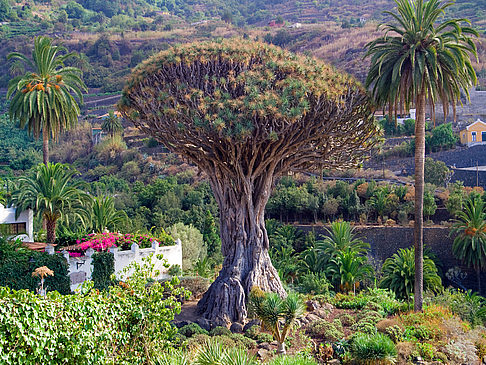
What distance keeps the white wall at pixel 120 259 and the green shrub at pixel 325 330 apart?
498 centimetres

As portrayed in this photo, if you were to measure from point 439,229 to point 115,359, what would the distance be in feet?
78.3

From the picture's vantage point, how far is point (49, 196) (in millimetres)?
21516

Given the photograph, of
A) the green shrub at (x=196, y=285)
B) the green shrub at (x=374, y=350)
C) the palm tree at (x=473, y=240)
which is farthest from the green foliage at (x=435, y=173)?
the green shrub at (x=374, y=350)

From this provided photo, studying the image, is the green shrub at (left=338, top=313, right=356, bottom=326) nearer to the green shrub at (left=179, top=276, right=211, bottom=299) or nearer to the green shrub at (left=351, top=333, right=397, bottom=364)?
the green shrub at (left=351, top=333, right=397, bottom=364)

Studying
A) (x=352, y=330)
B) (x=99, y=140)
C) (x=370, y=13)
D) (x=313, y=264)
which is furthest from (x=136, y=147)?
(x=370, y=13)

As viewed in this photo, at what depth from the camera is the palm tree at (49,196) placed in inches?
844

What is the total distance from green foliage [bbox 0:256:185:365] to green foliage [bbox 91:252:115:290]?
34.2 feet

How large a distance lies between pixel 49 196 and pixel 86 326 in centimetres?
1515

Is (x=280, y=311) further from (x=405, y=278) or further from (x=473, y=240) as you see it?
(x=473, y=240)

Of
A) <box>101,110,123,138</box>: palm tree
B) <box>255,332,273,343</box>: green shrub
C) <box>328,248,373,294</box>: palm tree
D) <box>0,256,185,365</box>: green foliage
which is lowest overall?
<box>255,332,273,343</box>: green shrub

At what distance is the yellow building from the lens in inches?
1745

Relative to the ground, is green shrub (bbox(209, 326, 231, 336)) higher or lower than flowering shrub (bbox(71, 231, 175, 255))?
lower

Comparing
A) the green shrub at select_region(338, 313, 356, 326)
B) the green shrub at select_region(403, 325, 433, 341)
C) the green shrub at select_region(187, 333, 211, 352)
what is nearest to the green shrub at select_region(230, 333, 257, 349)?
the green shrub at select_region(187, 333, 211, 352)

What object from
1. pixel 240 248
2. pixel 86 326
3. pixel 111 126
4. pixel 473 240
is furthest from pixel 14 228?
pixel 111 126
